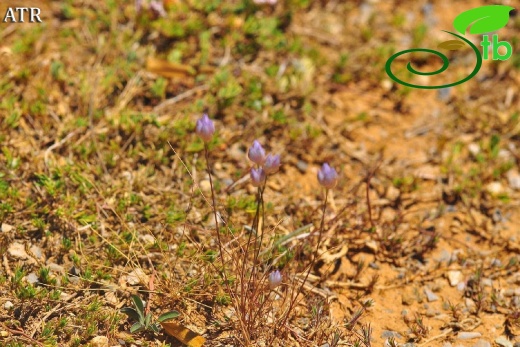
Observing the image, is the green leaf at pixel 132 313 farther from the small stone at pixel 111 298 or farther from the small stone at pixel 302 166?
the small stone at pixel 302 166

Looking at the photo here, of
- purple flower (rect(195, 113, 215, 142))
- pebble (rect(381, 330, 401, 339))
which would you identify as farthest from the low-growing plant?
pebble (rect(381, 330, 401, 339))

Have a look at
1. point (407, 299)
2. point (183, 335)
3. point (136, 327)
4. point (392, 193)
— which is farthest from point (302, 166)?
point (136, 327)

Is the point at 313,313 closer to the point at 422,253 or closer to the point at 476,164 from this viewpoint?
the point at 422,253

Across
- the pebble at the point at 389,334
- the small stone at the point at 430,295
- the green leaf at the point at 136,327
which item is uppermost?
the green leaf at the point at 136,327

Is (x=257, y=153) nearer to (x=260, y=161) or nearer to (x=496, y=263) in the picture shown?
(x=260, y=161)

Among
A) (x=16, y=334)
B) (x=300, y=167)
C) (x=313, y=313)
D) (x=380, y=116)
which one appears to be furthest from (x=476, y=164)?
(x=16, y=334)

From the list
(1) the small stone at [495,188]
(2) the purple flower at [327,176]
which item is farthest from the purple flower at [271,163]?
(1) the small stone at [495,188]
